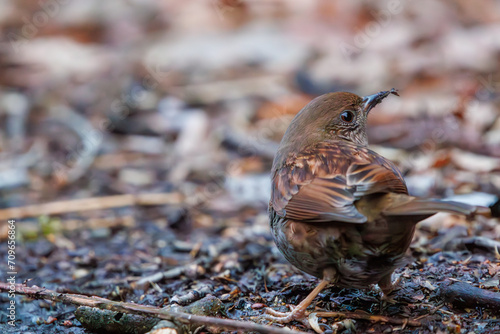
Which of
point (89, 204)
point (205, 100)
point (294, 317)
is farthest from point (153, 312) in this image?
point (205, 100)

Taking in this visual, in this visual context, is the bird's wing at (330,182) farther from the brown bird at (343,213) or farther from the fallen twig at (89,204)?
the fallen twig at (89,204)

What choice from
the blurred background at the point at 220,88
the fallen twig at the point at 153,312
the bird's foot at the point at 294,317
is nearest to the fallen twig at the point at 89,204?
the blurred background at the point at 220,88

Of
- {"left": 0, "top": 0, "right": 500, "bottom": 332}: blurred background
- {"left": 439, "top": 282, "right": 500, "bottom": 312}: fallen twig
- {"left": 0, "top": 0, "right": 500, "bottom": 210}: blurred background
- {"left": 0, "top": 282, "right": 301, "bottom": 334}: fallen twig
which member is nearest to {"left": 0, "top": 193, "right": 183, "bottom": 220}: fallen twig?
{"left": 0, "top": 0, "right": 500, "bottom": 332}: blurred background

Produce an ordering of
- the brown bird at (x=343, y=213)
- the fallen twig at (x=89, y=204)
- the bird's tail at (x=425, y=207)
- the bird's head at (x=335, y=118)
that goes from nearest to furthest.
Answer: the bird's tail at (x=425, y=207) → the brown bird at (x=343, y=213) → the bird's head at (x=335, y=118) → the fallen twig at (x=89, y=204)

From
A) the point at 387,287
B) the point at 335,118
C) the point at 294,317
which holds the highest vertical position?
the point at 335,118

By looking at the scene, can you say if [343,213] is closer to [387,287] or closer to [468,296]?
[387,287]

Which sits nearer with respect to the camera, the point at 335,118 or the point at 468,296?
the point at 468,296

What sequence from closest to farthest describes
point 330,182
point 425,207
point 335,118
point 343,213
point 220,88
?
point 425,207 < point 343,213 < point 330,182 < point 335,118 < point 220,88
